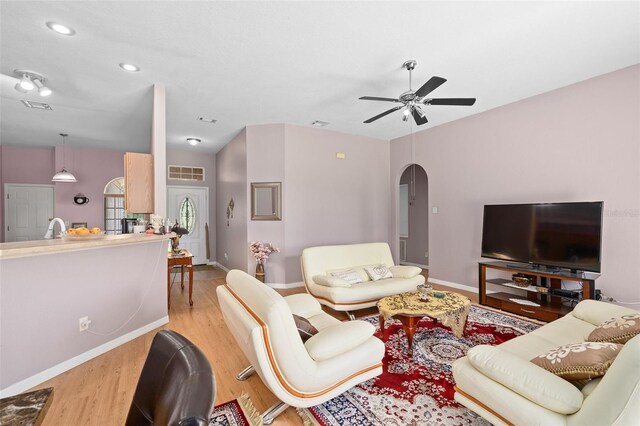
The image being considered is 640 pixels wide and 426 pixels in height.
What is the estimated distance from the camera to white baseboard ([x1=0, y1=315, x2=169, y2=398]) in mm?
2176

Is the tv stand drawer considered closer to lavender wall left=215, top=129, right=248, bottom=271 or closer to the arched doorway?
the arched doorway

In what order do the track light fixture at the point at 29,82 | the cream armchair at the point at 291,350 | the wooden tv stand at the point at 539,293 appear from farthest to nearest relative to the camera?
the wooden tv stand at the point at 539,293 → the track light fixture at the point at 29,82 → the cream armchair at the point at 291,350

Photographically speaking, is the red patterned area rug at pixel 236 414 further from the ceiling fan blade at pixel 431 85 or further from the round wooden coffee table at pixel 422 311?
the ceiling fan blade at pixel 431 85

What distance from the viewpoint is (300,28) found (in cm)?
255

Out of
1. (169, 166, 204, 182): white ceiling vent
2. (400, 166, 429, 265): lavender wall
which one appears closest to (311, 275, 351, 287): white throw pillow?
(400, 166, 429, 265): lavender wall

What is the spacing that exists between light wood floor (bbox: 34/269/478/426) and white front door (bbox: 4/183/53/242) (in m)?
5.92

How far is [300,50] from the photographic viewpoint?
114 inches

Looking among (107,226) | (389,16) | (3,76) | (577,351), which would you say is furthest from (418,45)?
(107,226)

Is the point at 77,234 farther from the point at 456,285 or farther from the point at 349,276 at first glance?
the point at 456,285

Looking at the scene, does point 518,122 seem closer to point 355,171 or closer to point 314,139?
point 355,171

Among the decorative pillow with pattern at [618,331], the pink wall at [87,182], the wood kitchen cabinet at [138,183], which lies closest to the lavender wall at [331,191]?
the wood kitchen cabinet at [138,183]

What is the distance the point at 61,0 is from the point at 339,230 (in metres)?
4.74

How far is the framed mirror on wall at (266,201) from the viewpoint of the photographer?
5273mm

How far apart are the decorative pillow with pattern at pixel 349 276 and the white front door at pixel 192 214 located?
477cm
